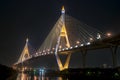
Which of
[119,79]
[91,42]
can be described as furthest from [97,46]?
[119,79]

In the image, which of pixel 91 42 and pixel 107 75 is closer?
pixel 107 75

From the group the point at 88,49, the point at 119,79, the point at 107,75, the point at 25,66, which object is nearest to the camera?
the point at 119,79

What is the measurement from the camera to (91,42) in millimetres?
61438

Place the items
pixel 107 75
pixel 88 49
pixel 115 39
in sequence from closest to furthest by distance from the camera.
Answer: pixel 107 75 → pixel 115 39 → pixel 88 49

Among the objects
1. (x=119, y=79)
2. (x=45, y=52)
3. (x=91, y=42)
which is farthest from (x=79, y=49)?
(x=119, y=79)

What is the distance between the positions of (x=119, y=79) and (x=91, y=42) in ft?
82.8

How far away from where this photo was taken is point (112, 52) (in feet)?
170

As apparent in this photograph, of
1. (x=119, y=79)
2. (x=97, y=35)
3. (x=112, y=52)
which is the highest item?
(x=97, y=35)

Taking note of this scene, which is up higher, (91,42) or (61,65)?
(91,42)

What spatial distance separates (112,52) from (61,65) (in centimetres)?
2208

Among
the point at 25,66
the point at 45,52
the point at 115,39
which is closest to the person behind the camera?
the point at 115,39

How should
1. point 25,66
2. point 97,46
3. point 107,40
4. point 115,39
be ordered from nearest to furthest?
point 115,39, point 107,40, point 97,46, point 25,66

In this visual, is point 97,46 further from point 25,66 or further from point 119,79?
point 25,66

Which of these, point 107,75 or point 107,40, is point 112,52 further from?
point 107,75
